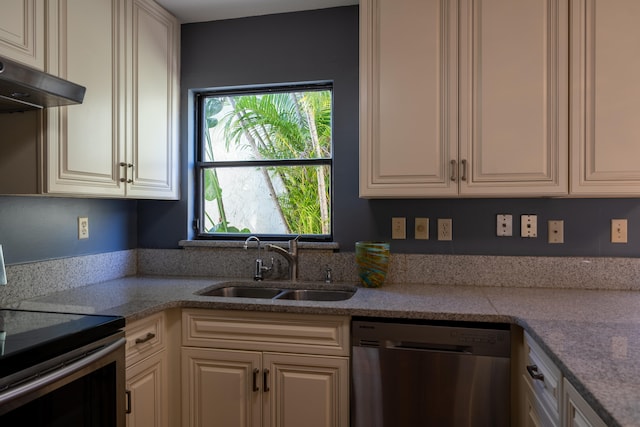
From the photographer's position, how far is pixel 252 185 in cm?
252

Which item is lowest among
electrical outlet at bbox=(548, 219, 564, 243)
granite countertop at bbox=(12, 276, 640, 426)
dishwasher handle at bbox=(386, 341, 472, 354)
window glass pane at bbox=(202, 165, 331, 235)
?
dishwasher handle at bbox=(386, 341, 472, 354)

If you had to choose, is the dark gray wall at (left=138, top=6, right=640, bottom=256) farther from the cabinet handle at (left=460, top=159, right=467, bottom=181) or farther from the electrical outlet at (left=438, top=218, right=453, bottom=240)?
the cabinet handle at (left=460, top=159, right=467, bottom=181)

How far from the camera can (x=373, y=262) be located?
6.65 ft

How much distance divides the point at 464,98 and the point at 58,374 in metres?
1.84

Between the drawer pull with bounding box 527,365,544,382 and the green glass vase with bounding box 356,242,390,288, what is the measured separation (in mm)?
800

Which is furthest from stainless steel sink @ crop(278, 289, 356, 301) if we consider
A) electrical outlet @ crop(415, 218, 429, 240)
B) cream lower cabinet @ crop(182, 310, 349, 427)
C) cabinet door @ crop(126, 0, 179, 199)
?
cabinet door @ crop(126, 0, 179, 199)

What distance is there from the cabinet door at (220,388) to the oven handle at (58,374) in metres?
0.47

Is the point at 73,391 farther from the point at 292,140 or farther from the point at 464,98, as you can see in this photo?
the point at 464,98

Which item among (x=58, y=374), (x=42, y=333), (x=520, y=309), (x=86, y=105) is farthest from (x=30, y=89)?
(x=520, y=309)

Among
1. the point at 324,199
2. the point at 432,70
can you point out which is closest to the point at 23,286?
the point at 324,199

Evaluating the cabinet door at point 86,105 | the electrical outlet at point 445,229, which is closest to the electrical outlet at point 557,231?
the electrical outlet at point 445,229

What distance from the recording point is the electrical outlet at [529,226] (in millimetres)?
2082

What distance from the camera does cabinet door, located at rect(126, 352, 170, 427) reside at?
1.63 meters

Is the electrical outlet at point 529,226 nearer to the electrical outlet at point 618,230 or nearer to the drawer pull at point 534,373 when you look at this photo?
the electrical outlet at point 618,230
